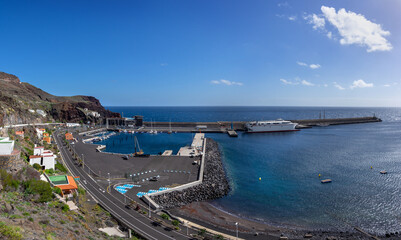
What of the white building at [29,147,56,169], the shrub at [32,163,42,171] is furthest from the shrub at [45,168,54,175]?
the white building at [29,147,56,169]

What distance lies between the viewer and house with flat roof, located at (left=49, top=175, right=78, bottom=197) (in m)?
30.3

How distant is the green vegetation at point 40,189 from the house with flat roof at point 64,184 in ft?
11.4

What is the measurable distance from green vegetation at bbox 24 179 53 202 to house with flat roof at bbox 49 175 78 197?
3.47 meters

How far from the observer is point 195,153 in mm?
61594

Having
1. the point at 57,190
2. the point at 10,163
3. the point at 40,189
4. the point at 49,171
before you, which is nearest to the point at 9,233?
→ the point at 40,189

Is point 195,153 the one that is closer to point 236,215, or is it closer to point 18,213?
point 236,215

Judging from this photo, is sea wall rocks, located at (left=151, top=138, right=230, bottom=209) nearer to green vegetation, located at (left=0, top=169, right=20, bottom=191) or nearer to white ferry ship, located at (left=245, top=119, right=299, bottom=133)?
green vegetation, located at (left=0, top=169, right=20, bottom=191)

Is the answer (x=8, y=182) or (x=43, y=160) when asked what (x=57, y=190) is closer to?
(x=8, y=182)

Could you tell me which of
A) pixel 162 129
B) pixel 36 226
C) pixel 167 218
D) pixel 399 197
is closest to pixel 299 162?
pixel 399 197

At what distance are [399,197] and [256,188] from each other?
23.5 m

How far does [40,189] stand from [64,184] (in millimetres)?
5462

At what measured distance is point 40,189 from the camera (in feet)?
85.7

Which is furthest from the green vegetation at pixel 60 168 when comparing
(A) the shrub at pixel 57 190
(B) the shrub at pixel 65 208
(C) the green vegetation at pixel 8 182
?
(B) the shrub at pixel 65 208

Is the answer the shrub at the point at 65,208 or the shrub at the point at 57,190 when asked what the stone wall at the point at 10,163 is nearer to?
the shrub at the point at 57,190
